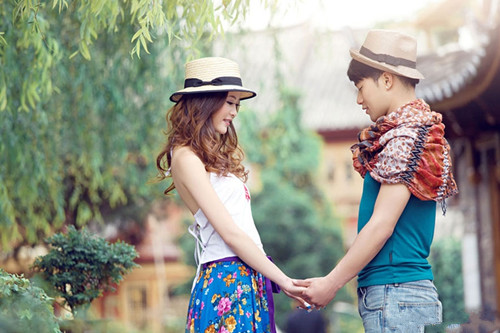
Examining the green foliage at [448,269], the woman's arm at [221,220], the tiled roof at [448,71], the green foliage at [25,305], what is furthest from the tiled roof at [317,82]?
the green foliage at [25,305]

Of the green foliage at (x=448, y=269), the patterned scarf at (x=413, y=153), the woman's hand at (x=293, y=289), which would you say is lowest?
the green foliage at (x=448, y=269)

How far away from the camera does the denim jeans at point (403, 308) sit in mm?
2893

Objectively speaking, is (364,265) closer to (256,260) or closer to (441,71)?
(256,260)

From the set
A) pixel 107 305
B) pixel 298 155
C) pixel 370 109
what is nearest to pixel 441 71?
pixel 370 109

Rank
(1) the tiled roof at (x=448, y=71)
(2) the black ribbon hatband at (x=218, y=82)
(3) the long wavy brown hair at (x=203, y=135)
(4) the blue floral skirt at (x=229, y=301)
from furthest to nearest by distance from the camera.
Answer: (1) the tiled roof at (x=448, y=71), (2) the black ribbon hatband at (x=218, y=82), (3) the long wavy brown hair at (x=203, y=135), (4) the blue floral skirt at (x=229, y=301)

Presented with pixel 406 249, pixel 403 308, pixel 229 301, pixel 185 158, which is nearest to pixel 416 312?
pixel 403 308

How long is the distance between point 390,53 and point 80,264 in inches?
69.0

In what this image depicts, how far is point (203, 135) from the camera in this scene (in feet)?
10.8

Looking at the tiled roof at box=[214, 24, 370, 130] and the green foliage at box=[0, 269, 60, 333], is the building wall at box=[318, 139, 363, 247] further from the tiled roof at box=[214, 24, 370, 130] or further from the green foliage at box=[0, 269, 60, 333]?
the green foliage at box=[0, 269, 60, 333]

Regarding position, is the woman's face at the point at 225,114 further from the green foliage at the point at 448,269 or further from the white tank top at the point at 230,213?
the green foliage at the point at 448,269

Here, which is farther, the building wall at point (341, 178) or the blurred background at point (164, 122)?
the building wall at point (341, 178)

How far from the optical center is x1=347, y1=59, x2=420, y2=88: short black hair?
124 inches

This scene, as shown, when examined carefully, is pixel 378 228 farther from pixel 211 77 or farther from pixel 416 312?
pixel 211 77

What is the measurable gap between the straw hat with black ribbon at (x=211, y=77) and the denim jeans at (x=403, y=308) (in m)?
1.01
